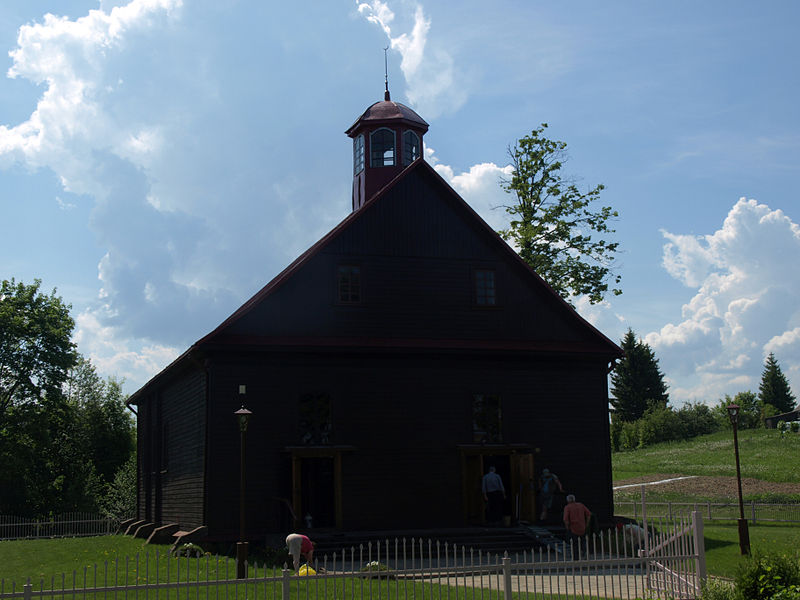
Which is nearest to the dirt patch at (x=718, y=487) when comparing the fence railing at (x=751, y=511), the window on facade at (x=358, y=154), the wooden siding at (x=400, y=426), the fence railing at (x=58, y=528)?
the fence railing at (x=751, y=511)

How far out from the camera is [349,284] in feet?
86.2

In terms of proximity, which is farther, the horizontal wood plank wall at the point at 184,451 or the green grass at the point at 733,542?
the horizontal wood plank wall at the point at 184,451

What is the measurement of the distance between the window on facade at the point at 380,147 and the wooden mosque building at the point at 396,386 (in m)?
4.56

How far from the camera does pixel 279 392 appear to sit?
24875 millimetres


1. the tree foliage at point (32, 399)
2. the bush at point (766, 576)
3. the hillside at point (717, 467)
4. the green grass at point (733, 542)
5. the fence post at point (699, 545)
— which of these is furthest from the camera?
the tree foliage at point (32, 399)

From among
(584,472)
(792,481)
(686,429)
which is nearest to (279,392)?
(584,472)

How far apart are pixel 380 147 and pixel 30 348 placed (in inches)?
1184

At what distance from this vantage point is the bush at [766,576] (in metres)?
13.1

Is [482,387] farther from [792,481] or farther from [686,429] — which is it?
[686,429]

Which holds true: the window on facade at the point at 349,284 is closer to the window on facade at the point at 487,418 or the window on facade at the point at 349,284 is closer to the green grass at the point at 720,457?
the window on facade at the point at 487,418

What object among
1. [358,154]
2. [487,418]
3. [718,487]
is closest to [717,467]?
[718,487]

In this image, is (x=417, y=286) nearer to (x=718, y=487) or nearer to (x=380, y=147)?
(x=380, y=147)

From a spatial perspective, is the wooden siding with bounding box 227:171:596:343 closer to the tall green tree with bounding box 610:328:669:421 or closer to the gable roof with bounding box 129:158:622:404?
the gable roof with bounding box 129:158:622:404

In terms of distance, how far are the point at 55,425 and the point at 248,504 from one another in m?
41.5
